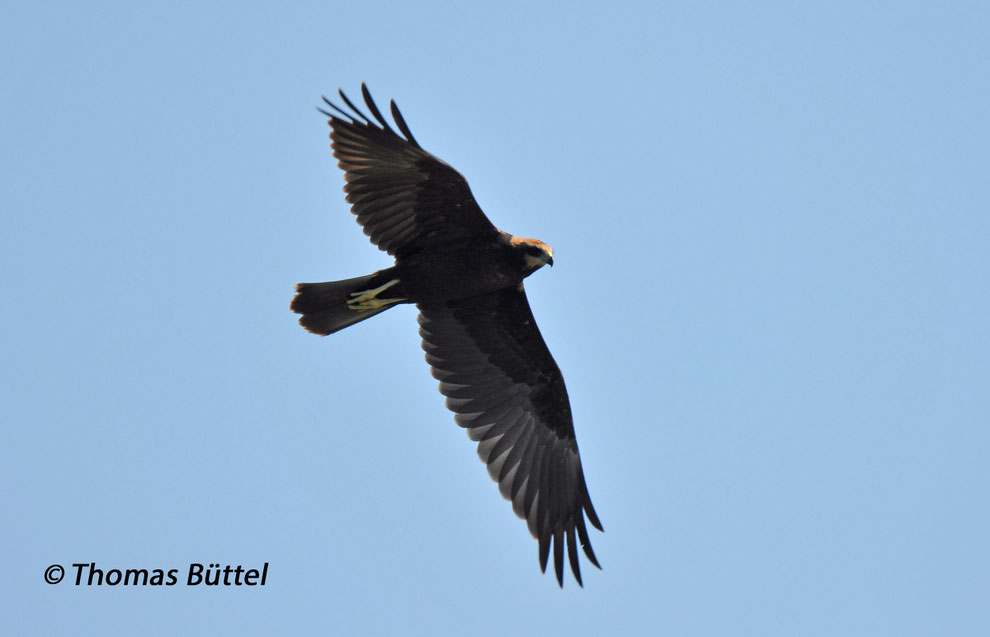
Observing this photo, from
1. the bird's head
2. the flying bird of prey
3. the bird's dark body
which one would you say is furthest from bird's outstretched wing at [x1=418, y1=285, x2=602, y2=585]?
the bird's head

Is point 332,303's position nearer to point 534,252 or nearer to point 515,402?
point 534,252

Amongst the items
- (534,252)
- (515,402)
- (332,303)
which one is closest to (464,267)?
(534,252)

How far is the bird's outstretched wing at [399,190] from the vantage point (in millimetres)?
11508

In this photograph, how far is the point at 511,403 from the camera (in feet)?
42.9

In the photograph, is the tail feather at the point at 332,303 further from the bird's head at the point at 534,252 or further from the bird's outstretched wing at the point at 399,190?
the bird's head at the point at 534,252

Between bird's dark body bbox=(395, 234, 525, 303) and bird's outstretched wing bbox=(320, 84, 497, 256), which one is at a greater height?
bird's outstretched wing bbox=(320, 84, 497, 256)

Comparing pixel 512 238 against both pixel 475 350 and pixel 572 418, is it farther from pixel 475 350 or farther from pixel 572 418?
pixel 572 418

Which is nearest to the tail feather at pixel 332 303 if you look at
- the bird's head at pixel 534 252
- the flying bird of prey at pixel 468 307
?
the flying bird of prey at pixel 468 307

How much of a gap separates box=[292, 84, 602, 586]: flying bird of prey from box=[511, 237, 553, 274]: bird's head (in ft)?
0.04

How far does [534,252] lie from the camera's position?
11766 mm

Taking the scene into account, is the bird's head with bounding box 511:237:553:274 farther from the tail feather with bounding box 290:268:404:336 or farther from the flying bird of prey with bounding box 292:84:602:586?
the tail feather with bounding box 290:268:404:336

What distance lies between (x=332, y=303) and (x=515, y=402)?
2261mm

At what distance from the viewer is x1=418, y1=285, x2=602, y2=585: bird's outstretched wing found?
1267cm

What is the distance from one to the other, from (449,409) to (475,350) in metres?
0.65
